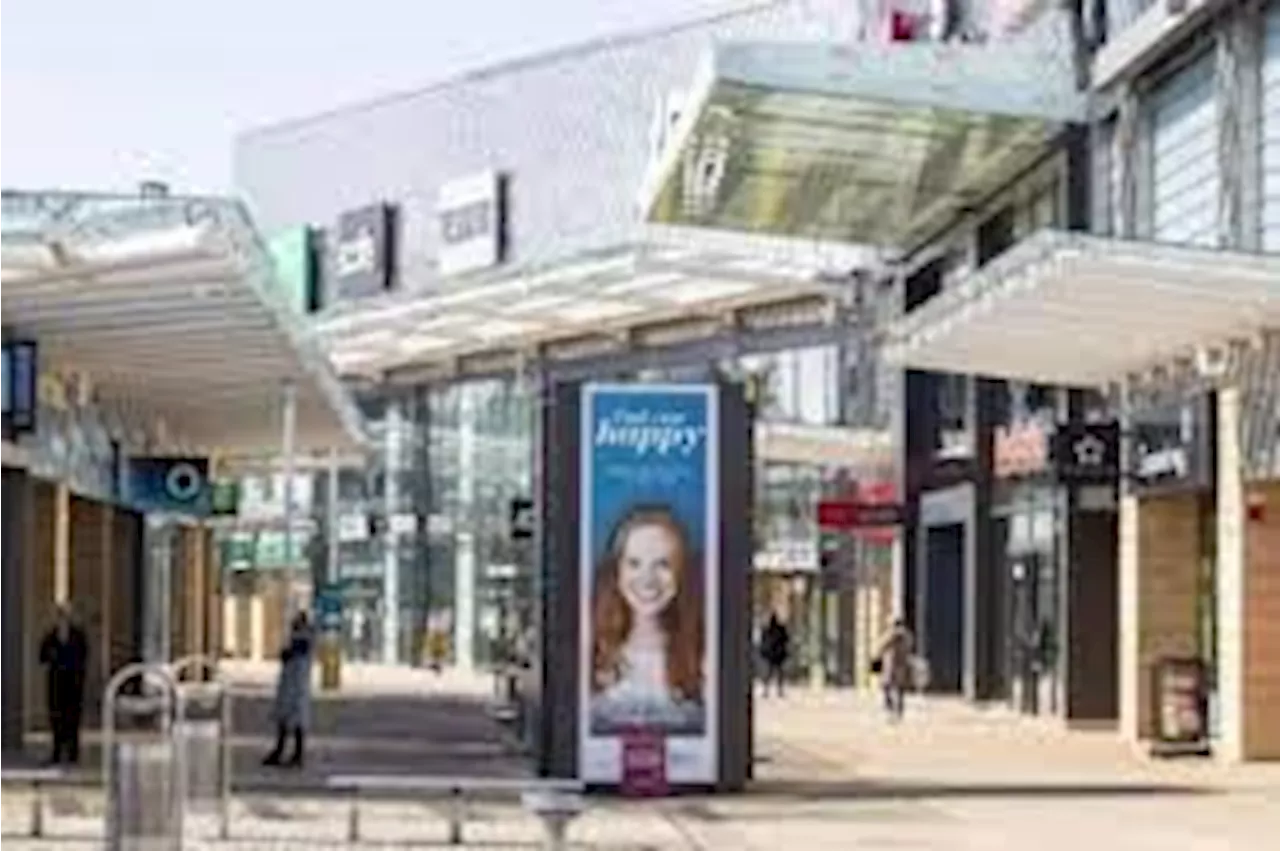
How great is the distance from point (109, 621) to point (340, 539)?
2059 inches

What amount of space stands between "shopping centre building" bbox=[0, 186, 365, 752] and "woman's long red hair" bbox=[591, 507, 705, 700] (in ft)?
12.4

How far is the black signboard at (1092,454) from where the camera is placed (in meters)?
41.4

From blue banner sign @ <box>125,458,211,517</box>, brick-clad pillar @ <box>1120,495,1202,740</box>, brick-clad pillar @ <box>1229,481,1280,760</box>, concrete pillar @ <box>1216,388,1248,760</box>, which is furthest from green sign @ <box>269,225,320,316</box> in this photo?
brick-clad pillar @ <box>1229,481,1280,760</box>

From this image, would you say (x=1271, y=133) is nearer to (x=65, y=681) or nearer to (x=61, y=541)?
(x=65, y=681)

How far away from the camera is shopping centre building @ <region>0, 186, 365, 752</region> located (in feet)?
91.4

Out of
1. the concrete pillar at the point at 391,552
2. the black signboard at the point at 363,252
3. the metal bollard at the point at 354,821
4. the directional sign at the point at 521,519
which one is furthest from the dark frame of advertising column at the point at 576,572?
the concrete pillar at the point at 391,552

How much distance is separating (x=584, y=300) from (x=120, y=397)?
31.4 m

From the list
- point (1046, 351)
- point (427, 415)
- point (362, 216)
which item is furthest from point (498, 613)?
point (1046, 351)

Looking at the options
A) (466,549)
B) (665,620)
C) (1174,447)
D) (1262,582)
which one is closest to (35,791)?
(665,620)

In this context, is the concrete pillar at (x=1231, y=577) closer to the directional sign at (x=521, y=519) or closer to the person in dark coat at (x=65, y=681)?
the directional sign at (x=521, y=519)

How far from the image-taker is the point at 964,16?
5456 centimetres

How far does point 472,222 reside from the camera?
3543 inches

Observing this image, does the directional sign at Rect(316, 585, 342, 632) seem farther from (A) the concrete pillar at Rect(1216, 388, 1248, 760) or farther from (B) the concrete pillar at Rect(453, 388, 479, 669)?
(A) the concrete pillar at Rect(1216, 388, 1248, 760)

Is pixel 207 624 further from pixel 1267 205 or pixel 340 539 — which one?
pixel 1267 205
